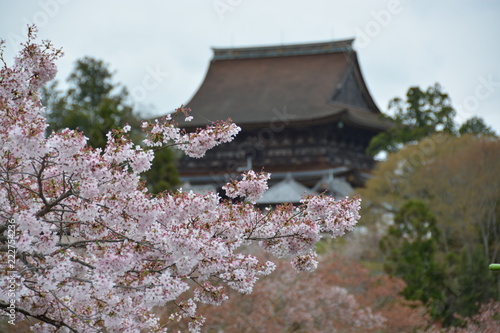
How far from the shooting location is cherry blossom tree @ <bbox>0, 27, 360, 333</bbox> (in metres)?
4.62

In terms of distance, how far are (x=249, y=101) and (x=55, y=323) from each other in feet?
81.0

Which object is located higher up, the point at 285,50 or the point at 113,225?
the point at 285,50

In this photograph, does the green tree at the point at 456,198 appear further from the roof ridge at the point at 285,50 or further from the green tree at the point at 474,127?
the roof ridge at the point at 285,50

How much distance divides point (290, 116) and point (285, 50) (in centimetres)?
567

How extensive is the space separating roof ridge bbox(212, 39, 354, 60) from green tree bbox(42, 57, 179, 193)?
200 inches

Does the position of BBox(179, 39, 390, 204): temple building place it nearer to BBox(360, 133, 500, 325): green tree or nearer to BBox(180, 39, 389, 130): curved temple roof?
BBox(180, 39, 389, 130): curved temple roof

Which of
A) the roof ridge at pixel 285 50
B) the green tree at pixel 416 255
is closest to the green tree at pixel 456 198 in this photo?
the green tree at pixel 416 255

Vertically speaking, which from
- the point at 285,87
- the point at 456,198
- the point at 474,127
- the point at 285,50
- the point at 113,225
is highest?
the point at 285,50

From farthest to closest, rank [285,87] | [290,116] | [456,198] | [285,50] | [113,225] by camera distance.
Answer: [285,50], [285,87], [290,116], [456,198], [113,225]

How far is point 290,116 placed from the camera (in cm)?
2762

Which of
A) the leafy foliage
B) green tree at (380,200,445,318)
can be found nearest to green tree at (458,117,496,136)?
the leafy foliage

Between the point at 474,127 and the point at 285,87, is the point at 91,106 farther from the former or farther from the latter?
the point at 474,127

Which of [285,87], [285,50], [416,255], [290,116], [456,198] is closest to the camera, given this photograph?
[416,255]

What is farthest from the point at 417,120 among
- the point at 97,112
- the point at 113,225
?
the point at 113,225
